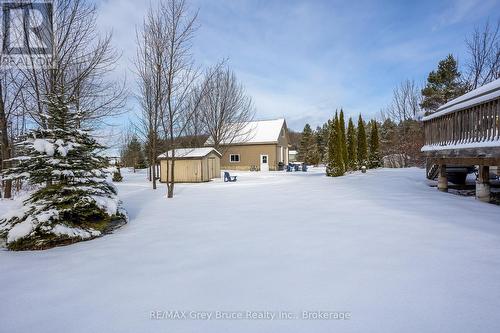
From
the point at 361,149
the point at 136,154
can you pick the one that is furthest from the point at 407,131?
the point at 136,154

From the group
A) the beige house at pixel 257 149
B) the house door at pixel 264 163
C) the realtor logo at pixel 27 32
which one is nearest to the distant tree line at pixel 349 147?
the beige house at pixel 257 149

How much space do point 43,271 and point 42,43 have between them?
358 inches

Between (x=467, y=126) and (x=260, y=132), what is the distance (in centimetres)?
2608

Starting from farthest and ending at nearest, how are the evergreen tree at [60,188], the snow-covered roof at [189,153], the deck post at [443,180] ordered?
the snow-covered roof at [189,153] < the deck post at [443,180] < the evergreen tree at [60,188]

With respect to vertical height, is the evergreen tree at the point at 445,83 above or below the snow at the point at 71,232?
above

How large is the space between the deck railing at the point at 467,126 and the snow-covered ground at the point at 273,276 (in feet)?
7.97

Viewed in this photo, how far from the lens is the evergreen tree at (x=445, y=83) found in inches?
867

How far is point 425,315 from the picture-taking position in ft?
8.41

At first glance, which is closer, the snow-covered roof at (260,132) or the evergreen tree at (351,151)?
the evergreen tree at (351,151)

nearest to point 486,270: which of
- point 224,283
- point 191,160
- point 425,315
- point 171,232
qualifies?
point 425,315

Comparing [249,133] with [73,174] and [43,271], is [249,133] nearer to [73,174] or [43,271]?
[73,174]

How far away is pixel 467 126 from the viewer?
8.35 metres

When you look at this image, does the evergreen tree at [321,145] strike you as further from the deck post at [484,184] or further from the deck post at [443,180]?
the deck post at [484,184]

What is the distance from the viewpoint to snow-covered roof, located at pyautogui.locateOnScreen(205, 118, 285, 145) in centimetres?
3216
